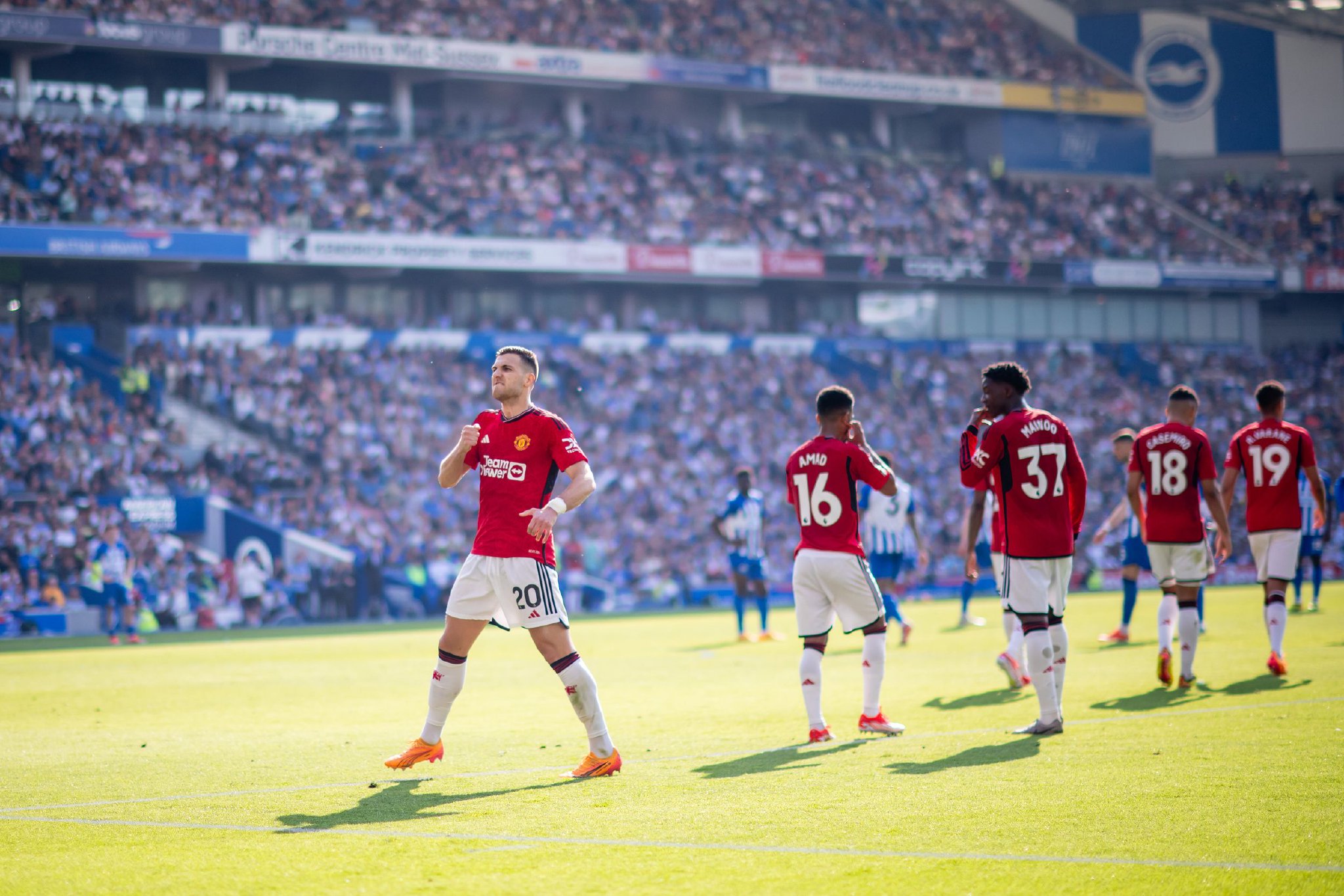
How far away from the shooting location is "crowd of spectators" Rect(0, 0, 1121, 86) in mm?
41750

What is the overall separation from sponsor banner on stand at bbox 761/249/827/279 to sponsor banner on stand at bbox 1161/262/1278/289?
13.9m

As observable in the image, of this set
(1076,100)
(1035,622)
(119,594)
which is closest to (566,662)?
(1035,622)

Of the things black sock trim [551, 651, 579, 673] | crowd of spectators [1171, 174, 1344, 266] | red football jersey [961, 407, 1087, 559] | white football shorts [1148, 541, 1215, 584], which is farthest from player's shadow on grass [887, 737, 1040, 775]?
crowd of spectators [1171, 174, 1344, 266]

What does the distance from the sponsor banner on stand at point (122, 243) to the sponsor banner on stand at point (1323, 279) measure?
125ft

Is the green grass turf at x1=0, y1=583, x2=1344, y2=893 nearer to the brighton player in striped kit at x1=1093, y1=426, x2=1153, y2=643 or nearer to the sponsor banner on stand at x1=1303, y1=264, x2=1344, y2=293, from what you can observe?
the brighton player in striped kit at x1=1093, y1=426, x2=1153, y2=643

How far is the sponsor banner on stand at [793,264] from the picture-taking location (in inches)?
1764

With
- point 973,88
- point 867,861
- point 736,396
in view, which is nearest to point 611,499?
point 736,396

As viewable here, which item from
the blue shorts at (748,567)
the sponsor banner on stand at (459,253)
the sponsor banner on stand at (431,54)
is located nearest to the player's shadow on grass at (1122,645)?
the blue shorts at (748,567)

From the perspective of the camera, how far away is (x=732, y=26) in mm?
50438

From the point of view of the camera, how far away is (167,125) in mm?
39469

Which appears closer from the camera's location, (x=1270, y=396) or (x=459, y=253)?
(x=1270, y=396)

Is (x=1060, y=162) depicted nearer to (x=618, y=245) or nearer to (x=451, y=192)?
(x=618, y=245)

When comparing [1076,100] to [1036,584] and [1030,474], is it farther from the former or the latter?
[1036,584]

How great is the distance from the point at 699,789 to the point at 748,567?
14.0 metres
